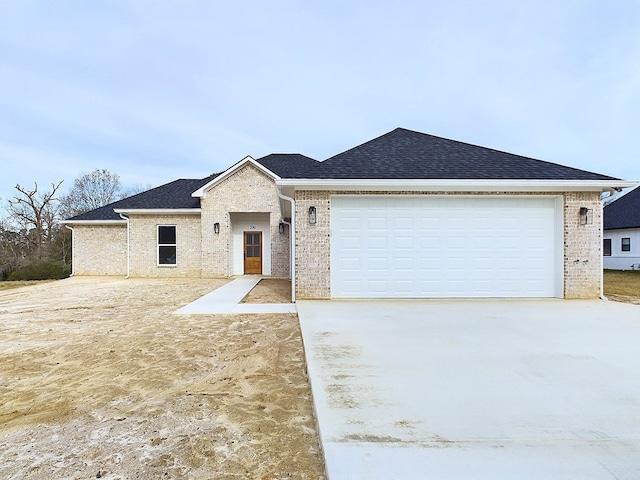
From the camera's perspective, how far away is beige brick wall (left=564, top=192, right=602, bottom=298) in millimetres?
8641

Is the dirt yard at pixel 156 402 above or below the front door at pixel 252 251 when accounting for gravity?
below

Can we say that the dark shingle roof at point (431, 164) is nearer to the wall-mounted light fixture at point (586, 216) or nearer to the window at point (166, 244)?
the wall-mounted light fixture at point (586, 216)

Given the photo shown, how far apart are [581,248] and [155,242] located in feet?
51.9

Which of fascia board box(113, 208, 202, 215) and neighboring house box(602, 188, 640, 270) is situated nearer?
A: fascia board box(113, 208, 202, 215)

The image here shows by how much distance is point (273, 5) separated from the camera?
32.9 ft

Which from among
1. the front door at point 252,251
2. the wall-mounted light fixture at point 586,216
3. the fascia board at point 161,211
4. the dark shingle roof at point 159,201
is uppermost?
the dark shingle roof at point 159,201

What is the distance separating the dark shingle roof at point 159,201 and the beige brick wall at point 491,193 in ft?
29.9

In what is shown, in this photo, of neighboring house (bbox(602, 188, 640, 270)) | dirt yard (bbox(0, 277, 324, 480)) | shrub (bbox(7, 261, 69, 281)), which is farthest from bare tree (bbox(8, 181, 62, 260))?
neighboring house (bbox(602, 188, 640, 270))

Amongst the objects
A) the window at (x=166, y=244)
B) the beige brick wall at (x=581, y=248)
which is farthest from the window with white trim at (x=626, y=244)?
the window at (x=166, y=244)

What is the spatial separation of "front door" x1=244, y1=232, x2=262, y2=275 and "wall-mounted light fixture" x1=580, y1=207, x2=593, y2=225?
12.5 m

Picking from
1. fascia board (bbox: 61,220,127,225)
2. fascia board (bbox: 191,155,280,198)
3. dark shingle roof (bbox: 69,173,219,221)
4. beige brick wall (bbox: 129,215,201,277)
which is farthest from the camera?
fascia board (bbox: 61,220,127,225)

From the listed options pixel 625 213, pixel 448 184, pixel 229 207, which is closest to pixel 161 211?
pixel 229 207

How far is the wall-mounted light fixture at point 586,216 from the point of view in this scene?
28.3 feet

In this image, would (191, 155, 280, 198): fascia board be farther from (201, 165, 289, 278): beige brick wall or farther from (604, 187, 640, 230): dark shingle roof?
(604, 187, 640, 230): dark shingle roof
